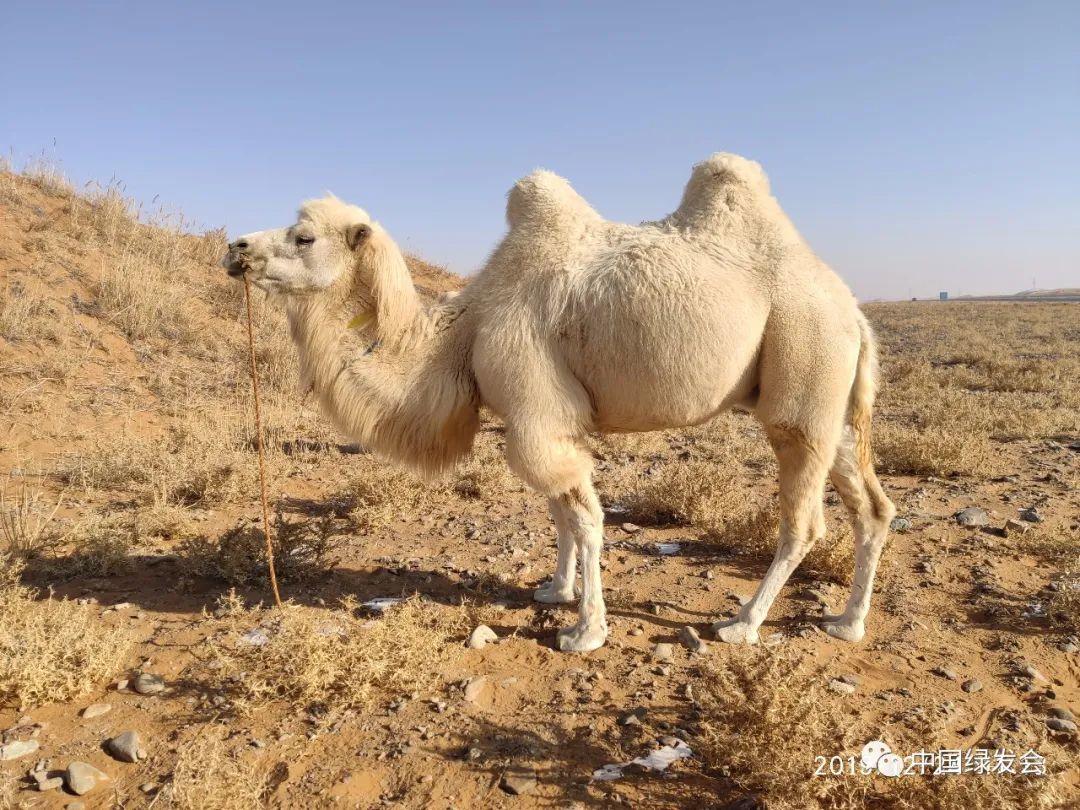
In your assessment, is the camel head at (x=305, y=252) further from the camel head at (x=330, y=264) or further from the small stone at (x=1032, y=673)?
the small stone at (x=1032, y=673)

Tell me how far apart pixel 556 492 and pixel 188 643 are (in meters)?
2.36

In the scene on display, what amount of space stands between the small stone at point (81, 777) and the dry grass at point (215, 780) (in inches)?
13.8

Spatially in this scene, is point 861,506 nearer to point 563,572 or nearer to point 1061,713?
point 1061,713

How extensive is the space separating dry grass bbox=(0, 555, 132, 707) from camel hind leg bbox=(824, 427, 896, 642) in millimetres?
4204

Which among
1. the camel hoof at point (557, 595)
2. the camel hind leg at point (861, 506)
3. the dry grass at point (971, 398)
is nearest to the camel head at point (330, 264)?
the camel hoof at point (557, 595)

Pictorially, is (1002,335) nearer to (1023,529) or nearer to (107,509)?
(1023,529)

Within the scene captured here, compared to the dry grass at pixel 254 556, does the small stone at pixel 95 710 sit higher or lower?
lower

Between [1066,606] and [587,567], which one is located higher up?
[587,567]

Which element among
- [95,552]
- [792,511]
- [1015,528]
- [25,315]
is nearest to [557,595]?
[792,511]

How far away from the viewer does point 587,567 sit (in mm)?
3871

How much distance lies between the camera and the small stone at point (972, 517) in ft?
18.6

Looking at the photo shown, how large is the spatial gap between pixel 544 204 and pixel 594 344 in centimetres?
100

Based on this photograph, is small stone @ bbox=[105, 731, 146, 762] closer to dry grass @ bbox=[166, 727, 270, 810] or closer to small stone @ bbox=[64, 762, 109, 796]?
small stone @ bbox=[64, 762, 109, 796]

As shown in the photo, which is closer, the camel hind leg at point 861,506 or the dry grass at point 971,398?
the camel hind leg at point 861,506
